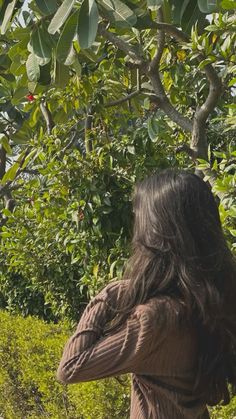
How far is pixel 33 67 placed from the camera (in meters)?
3.06

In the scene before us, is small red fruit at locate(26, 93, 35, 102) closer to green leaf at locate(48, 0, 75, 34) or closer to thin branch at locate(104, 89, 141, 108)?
thin branch at locate(104, 89, 141, 108)

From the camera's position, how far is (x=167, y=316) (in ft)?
6.40

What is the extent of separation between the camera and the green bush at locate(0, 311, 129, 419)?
4.23 metres

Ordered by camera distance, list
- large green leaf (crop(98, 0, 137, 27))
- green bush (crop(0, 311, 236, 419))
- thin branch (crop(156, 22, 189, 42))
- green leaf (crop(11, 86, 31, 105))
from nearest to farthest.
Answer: large green leaf (crop(98, 0, 137, 27)) < thin branch (crop(156, 22, 189, 42)) < green leaf (crop(11, 86, 31, 105)) < green bush (crop(0, 311, 236, 419))

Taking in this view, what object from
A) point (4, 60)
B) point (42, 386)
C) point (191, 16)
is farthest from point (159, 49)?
point (42, 386)

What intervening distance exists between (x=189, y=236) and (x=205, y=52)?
1284mm

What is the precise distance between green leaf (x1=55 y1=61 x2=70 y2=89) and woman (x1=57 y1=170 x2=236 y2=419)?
4.45ft

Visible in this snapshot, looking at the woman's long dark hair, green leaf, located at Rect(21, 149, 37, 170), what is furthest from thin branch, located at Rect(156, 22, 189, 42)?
green leaf, located at Rect(21, 149, 37, 170)

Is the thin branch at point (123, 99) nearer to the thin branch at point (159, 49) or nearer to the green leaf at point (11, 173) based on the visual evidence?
the thin branch at point (159, 49)

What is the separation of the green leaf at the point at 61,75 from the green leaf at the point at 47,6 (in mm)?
553

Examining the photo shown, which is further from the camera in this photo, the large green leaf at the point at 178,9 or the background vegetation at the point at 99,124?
the background vegetation at the point at 99,124

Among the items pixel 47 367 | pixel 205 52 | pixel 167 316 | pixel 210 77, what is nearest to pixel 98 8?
pixel 205 52

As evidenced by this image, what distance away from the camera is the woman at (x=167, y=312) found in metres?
1.96

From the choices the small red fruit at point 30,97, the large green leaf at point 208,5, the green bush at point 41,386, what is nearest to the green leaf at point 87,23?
the large green leaf at point 208,5
